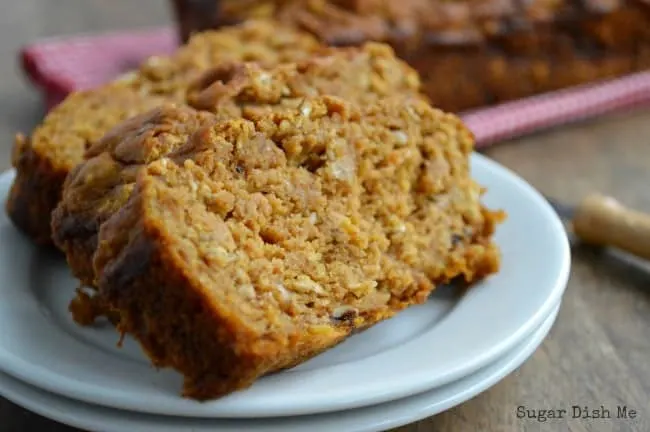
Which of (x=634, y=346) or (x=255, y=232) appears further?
(x=634, y=346)

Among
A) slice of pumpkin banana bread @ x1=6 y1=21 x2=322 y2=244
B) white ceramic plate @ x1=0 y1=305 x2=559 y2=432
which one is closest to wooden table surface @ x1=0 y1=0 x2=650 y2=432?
white ceramic plate @ x1=0 y1=305 x2=559 y2=432

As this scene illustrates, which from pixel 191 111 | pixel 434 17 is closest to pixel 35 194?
pixel 191 111

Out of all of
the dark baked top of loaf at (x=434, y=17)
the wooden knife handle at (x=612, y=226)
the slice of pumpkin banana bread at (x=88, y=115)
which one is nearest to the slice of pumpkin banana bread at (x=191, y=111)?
the slice of pumpkin banana bread at (x=88, y=115)

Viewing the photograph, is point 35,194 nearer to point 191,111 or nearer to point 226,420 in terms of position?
point 191,111

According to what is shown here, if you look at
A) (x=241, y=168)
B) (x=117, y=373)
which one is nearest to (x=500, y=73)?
(x=241, y=168)

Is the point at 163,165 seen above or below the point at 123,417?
above

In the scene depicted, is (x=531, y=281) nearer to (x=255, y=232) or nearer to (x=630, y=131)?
(x=255, y=232)
